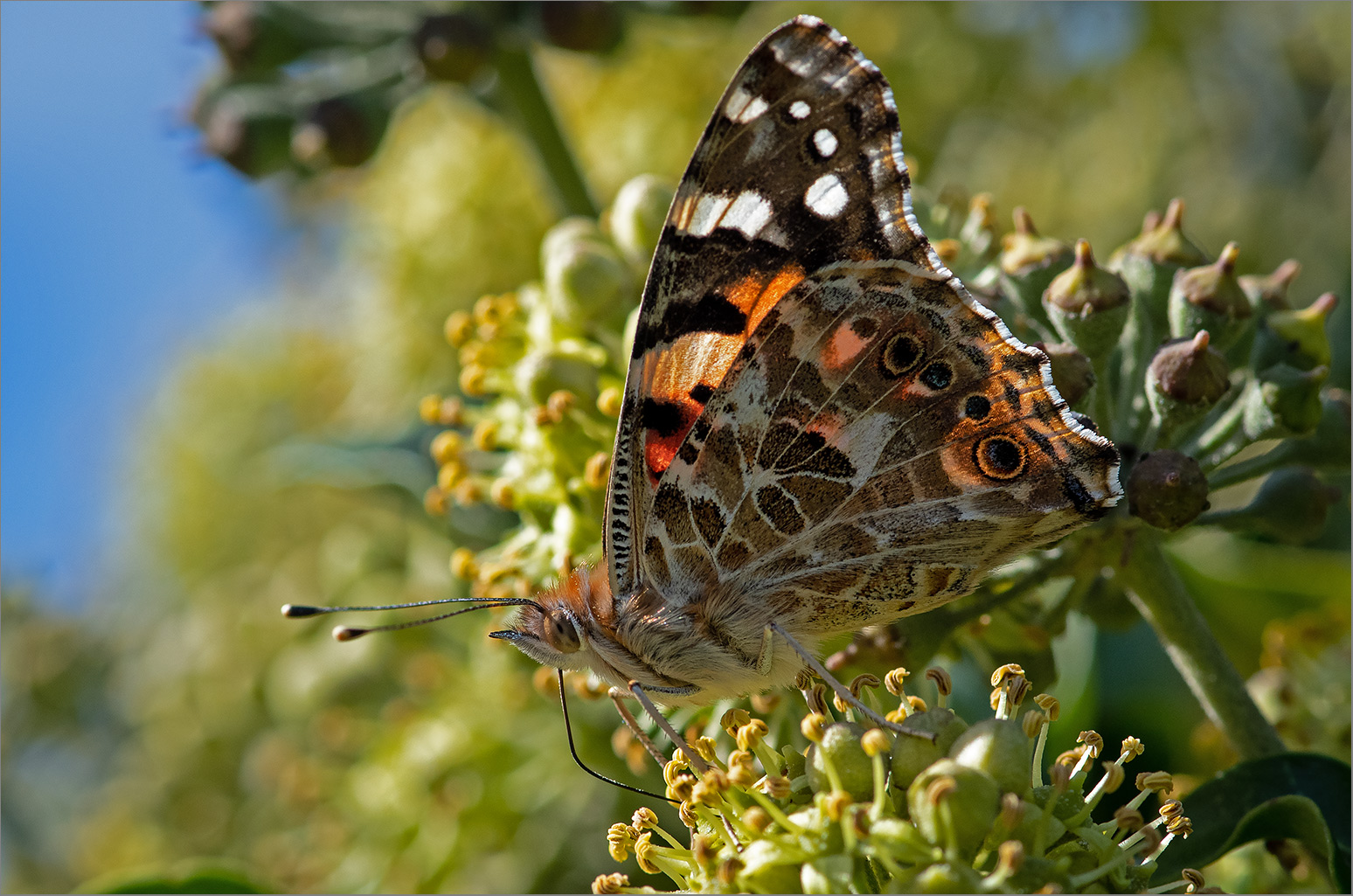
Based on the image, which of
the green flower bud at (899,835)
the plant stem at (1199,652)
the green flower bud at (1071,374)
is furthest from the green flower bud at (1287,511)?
the green flower bud at (899,835)

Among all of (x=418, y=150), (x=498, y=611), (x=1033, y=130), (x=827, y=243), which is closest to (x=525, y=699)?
(x=498, y=611)

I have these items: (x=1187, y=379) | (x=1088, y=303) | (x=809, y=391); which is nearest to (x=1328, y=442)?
(x=1187, y=379)

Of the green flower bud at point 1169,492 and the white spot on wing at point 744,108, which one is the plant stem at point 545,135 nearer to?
the white spot on wing at point 744,108

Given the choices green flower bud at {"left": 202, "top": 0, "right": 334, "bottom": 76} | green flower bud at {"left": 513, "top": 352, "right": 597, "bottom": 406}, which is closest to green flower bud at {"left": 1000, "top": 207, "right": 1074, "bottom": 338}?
green flower bud at {"left": 513, "top": 352, "right": 597, "bottom": 406}

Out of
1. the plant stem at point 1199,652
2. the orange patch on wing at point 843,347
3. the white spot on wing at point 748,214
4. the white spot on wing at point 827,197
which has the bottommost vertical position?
the plant stem at point 1199,652

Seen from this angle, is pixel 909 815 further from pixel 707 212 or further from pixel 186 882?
pixel 186 882

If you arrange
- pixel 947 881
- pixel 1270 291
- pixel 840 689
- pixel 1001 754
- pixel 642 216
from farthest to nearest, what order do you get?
pixel 642 216 → pixel 1270 291 → pixel 840 689 → pixel 1001 754 → pixel 947 881

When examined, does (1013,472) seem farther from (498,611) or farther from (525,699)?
(525,699)
